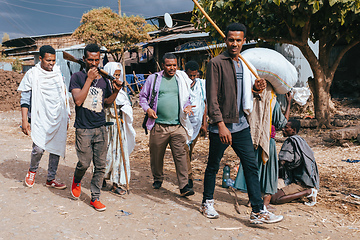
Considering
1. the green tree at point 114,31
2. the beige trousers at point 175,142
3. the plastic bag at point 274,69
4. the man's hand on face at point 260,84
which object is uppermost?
the green tree at point 114,31

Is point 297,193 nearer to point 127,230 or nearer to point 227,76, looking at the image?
point 227,76

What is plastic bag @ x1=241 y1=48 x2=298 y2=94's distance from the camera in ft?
12.7

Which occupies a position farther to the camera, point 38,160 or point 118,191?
point 38,160

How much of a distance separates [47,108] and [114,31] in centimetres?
1734

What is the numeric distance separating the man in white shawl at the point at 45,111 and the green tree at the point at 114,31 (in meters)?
16.8

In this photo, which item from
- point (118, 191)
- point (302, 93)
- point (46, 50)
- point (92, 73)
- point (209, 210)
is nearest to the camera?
point (92, 73)

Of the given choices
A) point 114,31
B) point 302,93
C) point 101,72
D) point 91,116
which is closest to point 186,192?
point 91,116

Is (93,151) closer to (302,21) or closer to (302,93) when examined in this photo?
(302,21)

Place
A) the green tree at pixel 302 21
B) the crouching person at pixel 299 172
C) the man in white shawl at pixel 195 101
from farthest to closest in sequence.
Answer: the green tree at pixel 302 21 < the man in white shawl at pixel 195 101 < the crouching person at pixel 299 172

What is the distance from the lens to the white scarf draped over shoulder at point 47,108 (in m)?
4.73

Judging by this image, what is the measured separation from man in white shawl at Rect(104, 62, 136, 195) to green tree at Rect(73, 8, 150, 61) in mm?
16928

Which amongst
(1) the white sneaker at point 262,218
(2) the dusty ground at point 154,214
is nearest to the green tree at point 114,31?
(2) the dusty ground at point 154,214

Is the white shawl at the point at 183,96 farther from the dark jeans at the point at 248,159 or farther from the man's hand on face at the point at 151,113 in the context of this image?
the dark jeans at the point at 248,159

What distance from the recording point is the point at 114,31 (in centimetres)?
2103
